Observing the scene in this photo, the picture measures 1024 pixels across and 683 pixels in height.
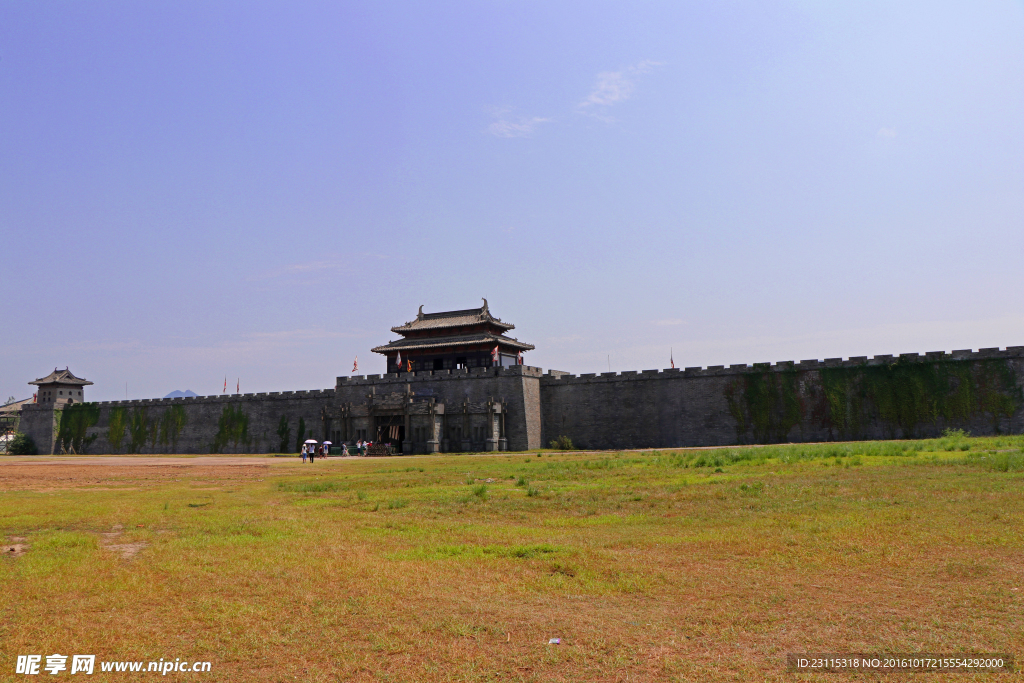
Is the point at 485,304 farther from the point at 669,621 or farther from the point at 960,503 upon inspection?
the point at 669,621

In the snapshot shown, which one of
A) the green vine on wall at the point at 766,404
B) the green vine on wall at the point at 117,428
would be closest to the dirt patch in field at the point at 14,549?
the green vine on wall at the point at 766,404

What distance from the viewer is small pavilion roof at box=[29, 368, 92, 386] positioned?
61250 mm

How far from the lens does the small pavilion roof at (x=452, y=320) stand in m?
50.5

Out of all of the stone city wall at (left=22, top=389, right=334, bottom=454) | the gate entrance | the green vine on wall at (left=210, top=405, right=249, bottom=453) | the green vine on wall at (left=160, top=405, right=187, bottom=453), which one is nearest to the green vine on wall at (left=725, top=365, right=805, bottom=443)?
the gate entrance

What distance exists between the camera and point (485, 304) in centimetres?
5156

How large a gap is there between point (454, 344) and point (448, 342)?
893 millimetres

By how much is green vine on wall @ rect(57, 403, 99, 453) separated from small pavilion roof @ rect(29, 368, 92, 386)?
8.03 ft

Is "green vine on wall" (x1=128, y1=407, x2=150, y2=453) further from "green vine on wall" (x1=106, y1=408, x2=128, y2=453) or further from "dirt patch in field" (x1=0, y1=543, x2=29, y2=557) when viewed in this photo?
"dirt patch in field" (x1=0, y1=543, x2=29, y2=557)

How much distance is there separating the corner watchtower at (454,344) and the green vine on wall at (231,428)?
12.3 m

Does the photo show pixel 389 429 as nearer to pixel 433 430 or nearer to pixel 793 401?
pixel 433 430

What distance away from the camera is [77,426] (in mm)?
60125

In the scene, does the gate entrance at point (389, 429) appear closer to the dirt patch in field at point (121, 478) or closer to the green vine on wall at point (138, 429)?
the dirt patch in field at point (121, 478)

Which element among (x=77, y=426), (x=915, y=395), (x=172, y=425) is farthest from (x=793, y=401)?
(x=77, y=426)

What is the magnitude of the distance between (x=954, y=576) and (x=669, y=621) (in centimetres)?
360
